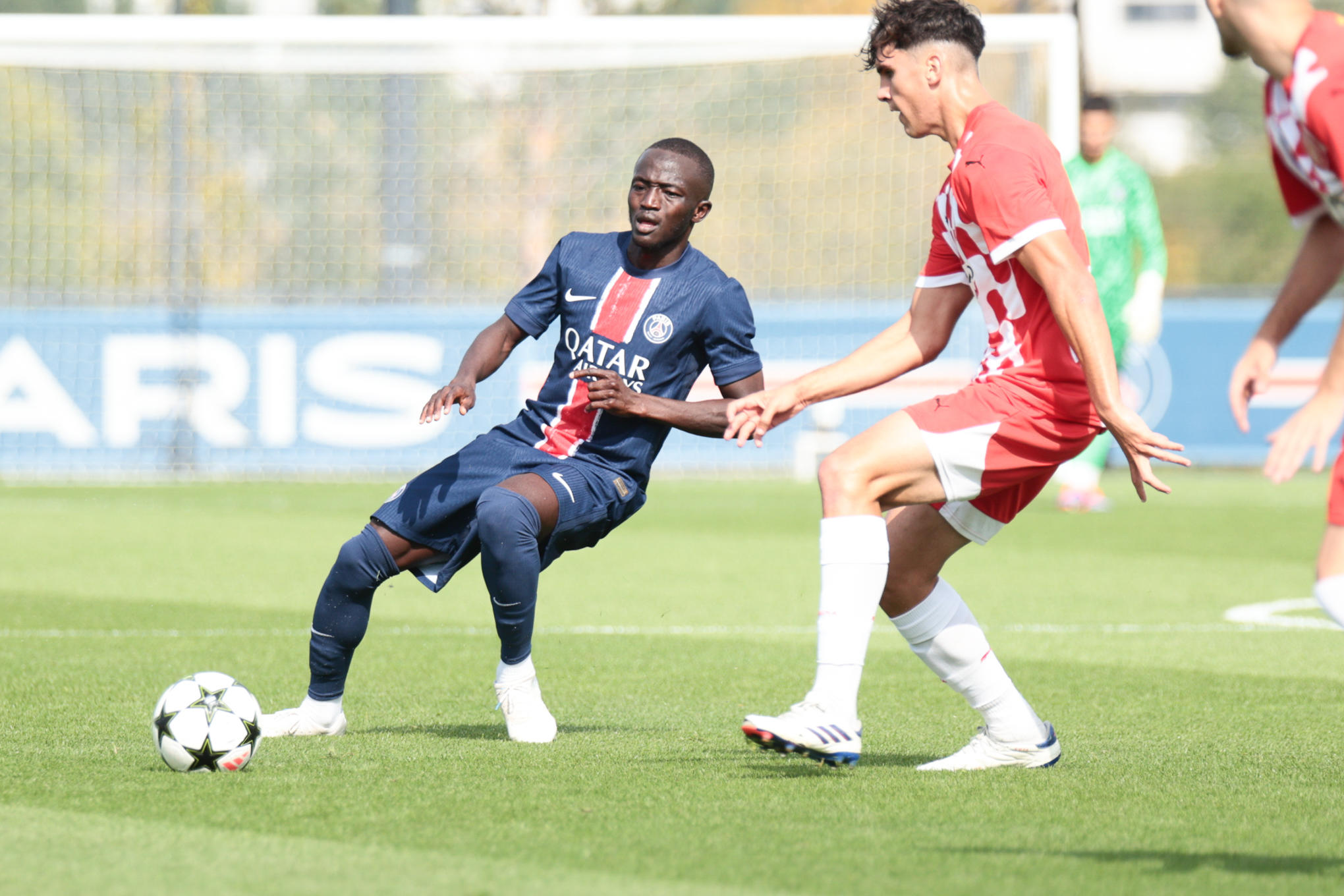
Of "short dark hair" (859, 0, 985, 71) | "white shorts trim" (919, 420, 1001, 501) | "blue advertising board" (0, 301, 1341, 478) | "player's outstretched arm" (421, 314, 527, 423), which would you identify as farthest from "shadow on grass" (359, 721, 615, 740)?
"blue advertising board" (0, 301, 1341, 478)

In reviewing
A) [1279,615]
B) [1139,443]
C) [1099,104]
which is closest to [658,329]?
[1139,443]

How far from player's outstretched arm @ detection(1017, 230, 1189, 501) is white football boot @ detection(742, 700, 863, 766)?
3.04 ft

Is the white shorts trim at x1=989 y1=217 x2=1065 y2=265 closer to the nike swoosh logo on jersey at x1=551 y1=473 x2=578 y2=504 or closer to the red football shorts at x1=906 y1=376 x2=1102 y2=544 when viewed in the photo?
the red football shorts at x1=906 y1=376 x2=1102 y2=544

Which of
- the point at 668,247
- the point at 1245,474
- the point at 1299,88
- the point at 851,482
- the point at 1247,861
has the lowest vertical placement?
the point at 1245,474

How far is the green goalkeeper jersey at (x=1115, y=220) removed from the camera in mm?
11594

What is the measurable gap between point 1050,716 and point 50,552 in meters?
7.13

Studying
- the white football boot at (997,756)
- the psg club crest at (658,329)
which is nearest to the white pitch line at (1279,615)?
the white football boot at (997,756)

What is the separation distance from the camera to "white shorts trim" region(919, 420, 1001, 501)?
404 centimetres

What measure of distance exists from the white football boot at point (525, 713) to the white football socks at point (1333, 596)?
2328 millimetres

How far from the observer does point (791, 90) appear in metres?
16.2

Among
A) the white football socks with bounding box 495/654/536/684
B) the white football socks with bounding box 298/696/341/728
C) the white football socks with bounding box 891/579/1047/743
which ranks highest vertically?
the white football socks with bounding box 891/579/1047/743

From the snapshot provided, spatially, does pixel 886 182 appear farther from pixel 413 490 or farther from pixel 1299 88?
pixel 1299 88

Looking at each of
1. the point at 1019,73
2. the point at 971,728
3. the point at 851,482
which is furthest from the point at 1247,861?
the point at 1019,73

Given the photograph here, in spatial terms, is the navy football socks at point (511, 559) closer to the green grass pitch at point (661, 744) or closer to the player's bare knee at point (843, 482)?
the green grass pitch at point (661, 744)
